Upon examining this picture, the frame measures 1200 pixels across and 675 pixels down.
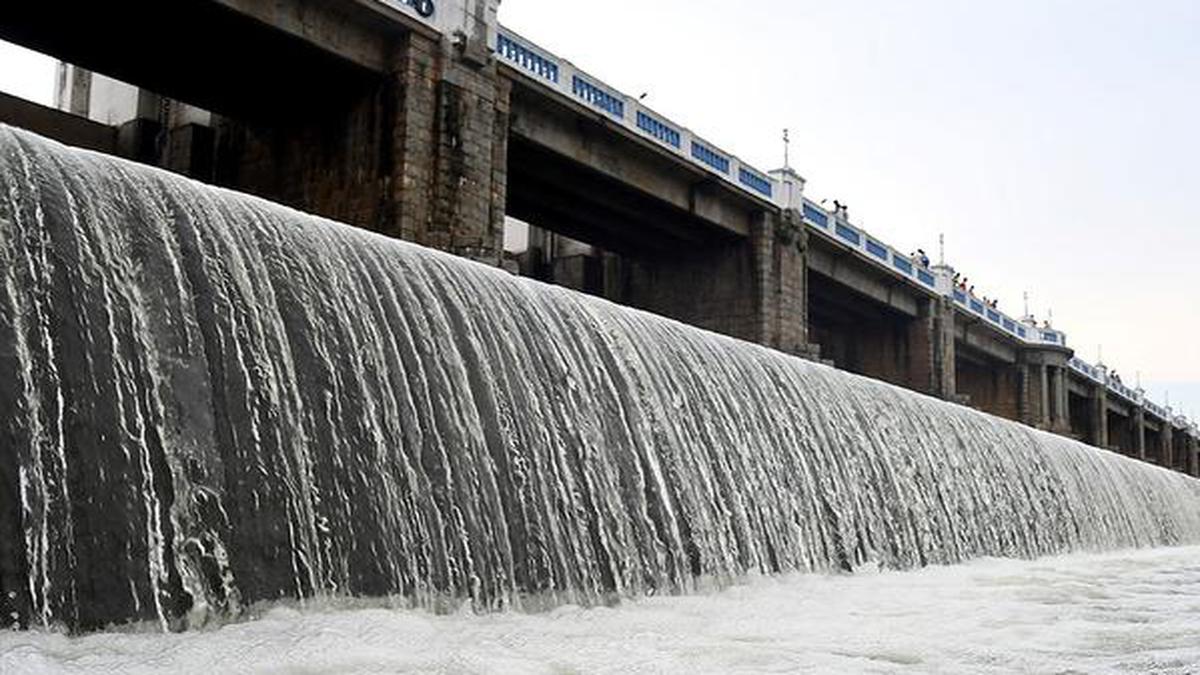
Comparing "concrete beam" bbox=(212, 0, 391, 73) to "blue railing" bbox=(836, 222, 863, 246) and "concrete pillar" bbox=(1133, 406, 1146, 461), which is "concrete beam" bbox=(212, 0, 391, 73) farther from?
"concrete pillar" bbox=(1133, 406, 1146, 461)

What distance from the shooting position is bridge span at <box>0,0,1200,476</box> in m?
16.3

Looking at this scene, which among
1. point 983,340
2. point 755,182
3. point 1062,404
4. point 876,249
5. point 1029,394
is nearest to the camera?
point 755,182

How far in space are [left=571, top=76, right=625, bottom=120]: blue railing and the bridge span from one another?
1.6 inches

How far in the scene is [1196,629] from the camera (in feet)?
27.3

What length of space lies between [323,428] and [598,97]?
15071 millimetres

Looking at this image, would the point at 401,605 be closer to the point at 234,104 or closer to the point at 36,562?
the point at 36,562

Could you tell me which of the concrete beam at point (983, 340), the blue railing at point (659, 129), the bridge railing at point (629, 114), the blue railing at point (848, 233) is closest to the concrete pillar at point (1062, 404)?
the concrete beam at point (983, 340)

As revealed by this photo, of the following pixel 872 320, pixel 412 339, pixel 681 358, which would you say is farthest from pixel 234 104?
pixel 872 320

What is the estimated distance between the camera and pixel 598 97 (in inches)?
829

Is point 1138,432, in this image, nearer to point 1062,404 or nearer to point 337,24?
point 1062,404

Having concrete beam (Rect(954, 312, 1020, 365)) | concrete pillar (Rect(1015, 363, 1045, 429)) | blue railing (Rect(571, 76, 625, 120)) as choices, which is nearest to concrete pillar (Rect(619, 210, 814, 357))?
blue railing (Rect(571, 76, 625, 120))

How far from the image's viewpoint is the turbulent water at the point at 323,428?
551 centimetres

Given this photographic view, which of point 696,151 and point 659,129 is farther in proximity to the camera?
point 696,151

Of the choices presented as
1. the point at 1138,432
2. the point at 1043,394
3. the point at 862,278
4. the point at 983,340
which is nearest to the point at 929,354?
the point at 862,278
